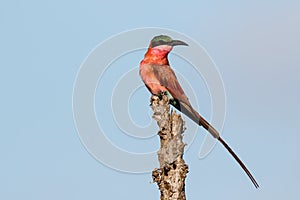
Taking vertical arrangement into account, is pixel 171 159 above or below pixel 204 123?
below

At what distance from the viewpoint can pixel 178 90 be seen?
37.8 feet

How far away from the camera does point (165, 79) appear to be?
11.5 metres

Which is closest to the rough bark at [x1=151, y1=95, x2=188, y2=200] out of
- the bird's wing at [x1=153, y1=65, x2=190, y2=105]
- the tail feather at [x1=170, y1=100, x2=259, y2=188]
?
the tail feather at [x1=170, y1=100, x2=259, y2=188]

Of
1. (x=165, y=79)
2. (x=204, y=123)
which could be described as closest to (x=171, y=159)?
(x=204, y=123)

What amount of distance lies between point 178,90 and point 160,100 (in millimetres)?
1687

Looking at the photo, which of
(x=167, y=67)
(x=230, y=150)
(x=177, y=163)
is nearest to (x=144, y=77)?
(x=167, y=67)

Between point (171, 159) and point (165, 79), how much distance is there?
9.18 feet

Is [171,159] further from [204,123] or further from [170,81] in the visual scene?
[170,81]

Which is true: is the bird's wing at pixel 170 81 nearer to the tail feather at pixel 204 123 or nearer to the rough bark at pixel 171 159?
the tail feather at pixel 204 123

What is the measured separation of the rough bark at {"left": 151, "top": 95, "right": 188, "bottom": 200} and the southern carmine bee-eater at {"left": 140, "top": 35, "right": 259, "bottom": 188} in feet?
6.04

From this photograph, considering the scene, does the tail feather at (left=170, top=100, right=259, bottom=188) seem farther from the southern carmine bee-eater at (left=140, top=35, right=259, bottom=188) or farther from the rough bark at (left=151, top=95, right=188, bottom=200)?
the rough bark at (left=151, top=95, right=188, bottom=200)

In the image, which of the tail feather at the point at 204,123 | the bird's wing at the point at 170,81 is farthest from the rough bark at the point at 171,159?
the bird's wing at the point at 170,81

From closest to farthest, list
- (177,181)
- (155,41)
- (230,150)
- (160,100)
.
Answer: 1. (177,181)
2. (160,100)
3. (230,150)
4. (155,41)

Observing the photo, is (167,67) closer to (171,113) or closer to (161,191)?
(171,113)
